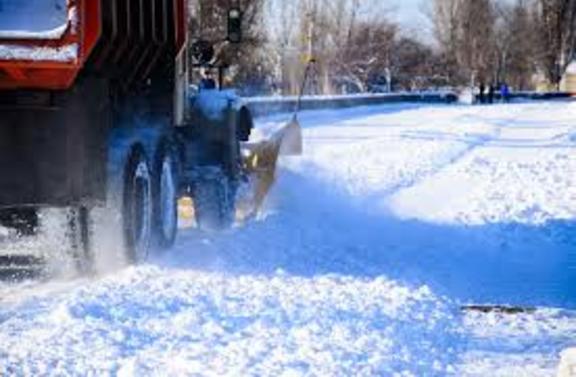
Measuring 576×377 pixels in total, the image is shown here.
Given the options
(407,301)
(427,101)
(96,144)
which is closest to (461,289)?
(407,301)

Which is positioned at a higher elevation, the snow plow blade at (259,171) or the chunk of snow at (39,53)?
the chunk of snow at (39,53)

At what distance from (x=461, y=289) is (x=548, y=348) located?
7.34 feet

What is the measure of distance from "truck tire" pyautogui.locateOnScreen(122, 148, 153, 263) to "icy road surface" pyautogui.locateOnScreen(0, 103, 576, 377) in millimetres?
200

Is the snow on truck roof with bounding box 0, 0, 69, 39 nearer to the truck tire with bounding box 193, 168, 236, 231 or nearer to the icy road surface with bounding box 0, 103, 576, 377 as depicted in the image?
the icy road surface with bounding box 0, 103, 576, 377

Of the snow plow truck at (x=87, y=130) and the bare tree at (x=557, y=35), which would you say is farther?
the bare tree at (x=557, y=35)

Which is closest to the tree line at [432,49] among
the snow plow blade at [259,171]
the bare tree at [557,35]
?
the bare tree at [557,35]

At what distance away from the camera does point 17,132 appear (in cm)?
843

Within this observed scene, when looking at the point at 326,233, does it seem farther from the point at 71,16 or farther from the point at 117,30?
the point at 71,16

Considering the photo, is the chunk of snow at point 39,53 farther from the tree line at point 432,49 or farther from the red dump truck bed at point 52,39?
the tree line at point 432,49

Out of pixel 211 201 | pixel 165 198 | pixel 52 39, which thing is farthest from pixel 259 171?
pixel 52 39

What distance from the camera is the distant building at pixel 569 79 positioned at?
10929 cm

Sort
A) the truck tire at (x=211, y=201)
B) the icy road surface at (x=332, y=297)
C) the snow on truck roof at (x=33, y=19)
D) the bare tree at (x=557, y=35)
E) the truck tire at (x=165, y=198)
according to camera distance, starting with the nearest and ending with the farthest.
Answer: the icy road surface at (x=332, y=297), the snow on truck roof at (x=33, y=19), the truck tire at (x=165, y=198), the truck tire at (x=211, y=201), the bare tree at (x=557, y=35)

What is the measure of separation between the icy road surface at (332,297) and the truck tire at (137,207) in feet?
0.66

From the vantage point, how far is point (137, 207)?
990cm
